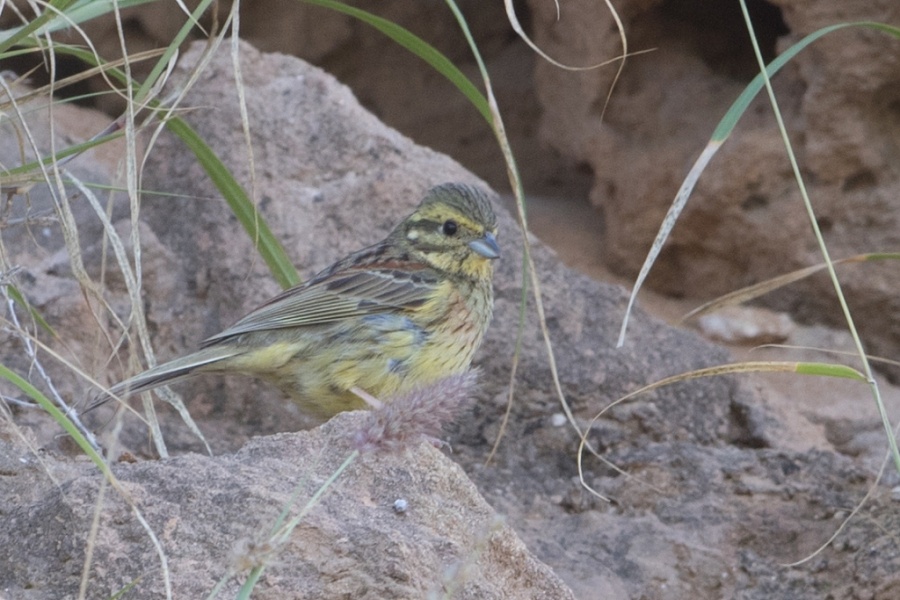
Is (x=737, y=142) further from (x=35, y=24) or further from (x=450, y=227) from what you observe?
(x=35, y=24)

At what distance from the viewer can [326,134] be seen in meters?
5.43

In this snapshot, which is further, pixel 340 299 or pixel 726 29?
pixel 726 29

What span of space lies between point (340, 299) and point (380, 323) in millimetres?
189

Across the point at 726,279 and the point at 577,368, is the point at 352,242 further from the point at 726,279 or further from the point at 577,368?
the point at 726,279

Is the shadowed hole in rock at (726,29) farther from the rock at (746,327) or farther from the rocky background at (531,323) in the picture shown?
the rock at (746,327)

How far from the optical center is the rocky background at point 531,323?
2.58 metres

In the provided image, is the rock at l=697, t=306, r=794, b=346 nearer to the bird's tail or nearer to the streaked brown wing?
the streaked brown wing

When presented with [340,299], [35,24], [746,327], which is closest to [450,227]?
[340,299]

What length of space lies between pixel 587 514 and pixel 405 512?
1.55 m

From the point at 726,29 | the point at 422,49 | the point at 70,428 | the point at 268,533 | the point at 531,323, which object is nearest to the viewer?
the point at 70,428

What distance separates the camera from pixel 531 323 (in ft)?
16.3

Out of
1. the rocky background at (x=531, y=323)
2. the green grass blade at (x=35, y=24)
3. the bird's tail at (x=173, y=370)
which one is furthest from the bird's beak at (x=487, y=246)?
the green grass blade at (x=35, y=24)

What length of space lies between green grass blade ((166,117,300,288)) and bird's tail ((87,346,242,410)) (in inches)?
14.4

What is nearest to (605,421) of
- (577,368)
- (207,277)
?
(577,368)
